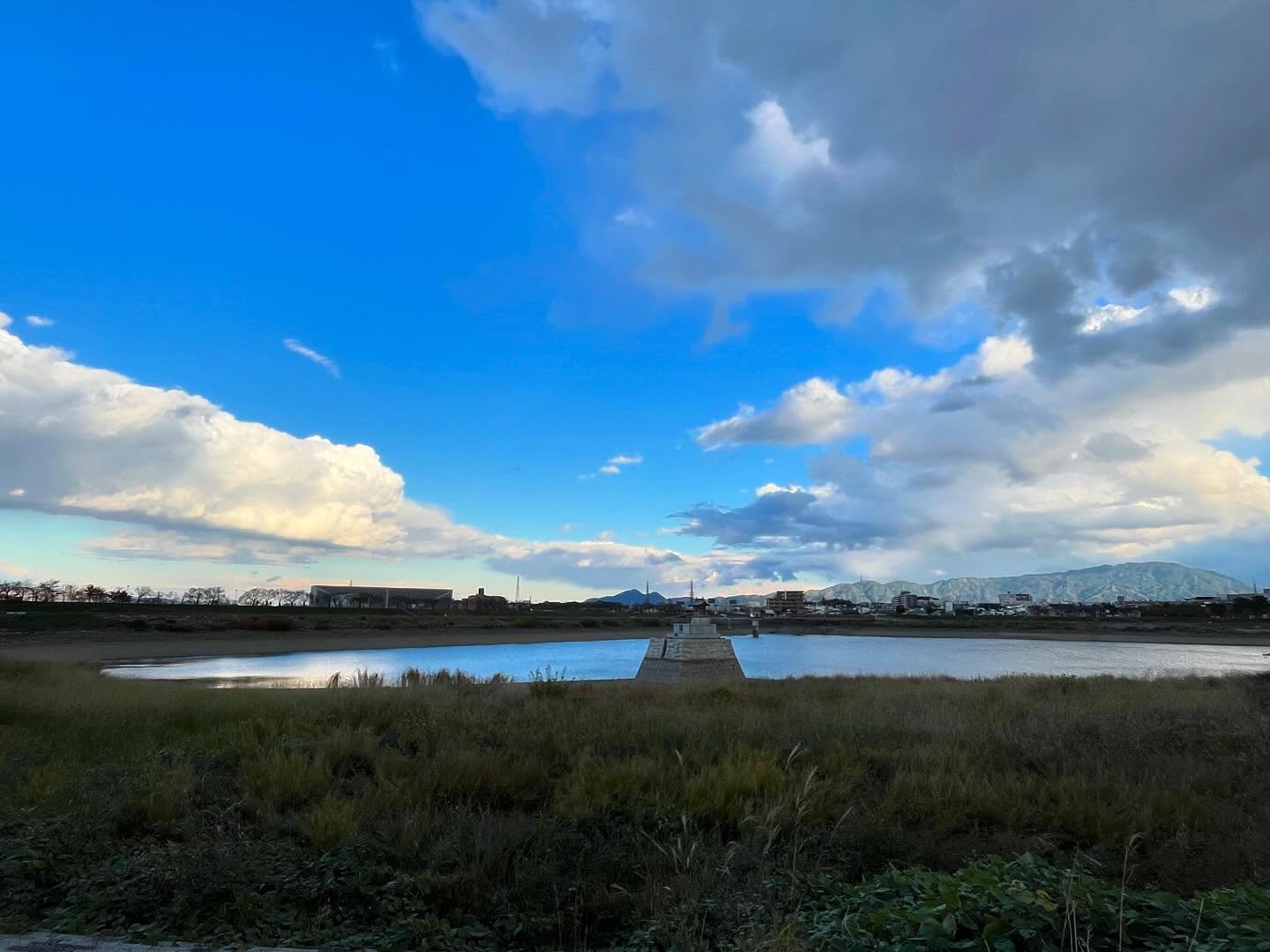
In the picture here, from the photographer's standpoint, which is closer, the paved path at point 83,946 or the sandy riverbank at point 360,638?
the paved path at point 83,946

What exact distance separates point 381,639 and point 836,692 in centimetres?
7149

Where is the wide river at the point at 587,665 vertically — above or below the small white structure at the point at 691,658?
below

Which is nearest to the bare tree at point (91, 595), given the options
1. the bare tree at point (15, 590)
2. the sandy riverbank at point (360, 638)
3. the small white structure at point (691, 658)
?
the bare tree at point (15, 590)

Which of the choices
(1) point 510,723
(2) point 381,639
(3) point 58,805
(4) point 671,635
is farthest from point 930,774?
(2) point 381,639

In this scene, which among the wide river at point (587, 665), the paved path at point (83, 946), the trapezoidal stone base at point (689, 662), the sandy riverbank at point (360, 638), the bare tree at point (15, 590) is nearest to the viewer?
the paved path at point (83, 946)

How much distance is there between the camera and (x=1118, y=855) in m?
6.21

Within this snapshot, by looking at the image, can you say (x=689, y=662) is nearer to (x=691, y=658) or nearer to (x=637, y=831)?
(x=691, y=658)

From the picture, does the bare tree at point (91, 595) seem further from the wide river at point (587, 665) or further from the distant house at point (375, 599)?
the wide river at point (587, 665)

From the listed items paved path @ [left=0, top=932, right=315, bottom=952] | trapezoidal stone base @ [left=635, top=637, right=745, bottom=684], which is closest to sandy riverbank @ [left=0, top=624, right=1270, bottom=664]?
trapezoidal stone base @ [left=635, top=637, right=745, bottom=684]

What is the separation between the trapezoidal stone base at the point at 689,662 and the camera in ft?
98.8

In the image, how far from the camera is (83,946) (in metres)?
4.29

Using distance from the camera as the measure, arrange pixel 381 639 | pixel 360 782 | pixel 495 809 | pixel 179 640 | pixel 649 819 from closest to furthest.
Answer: pixel 649 819
pixel 495 809
pixel 360 782
pixel 179 640
pixel 381 639

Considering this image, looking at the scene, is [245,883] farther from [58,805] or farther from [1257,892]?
[1257,892]

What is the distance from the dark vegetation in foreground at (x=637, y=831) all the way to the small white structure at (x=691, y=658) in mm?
18136
